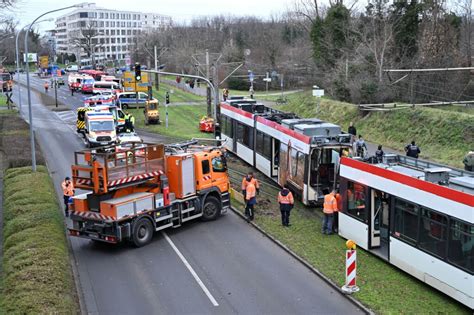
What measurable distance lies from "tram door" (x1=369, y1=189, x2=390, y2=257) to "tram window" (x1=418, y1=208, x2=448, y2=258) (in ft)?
7.32

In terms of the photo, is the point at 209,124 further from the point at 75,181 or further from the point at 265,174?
the point at 75,181

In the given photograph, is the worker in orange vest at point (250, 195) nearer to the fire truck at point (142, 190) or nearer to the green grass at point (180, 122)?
the fire truck at point (142, 190)

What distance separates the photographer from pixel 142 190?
63.7 feet

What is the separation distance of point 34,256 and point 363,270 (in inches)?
352

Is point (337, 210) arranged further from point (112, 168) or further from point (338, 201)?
point (112, 168)

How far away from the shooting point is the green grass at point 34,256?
1235 cm

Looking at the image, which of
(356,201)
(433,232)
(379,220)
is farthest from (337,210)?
(433,232)

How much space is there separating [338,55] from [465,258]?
43133mm

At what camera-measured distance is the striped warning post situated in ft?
46.2

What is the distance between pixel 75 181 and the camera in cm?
1816

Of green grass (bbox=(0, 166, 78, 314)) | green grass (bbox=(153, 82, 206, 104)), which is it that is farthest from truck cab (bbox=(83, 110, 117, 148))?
green grass (bbox=(153, 82, 206, 104))

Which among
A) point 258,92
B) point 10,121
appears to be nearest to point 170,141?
point 10,121

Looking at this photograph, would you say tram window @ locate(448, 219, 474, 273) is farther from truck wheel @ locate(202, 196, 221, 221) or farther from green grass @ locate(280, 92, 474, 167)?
green grass @ locate(280, 92, 474, 167)

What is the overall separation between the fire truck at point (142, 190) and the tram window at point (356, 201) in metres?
5.71
